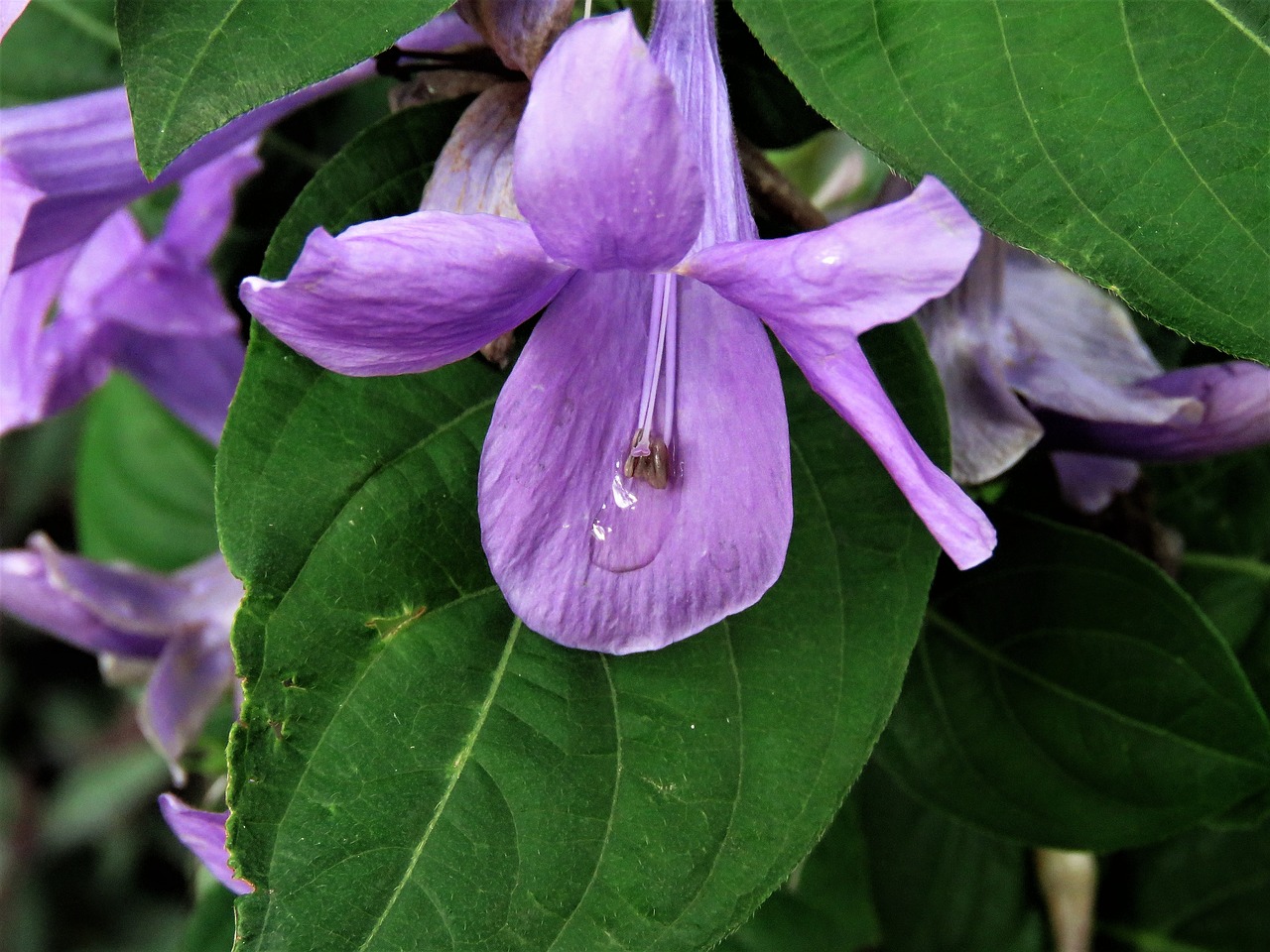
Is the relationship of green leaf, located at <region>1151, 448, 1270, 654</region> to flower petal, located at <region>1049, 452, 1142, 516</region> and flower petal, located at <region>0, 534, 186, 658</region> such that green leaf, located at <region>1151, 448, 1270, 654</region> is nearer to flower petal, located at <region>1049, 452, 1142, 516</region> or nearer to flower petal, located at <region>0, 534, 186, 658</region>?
flower petal, located at <region>1049, 452, 1142, 516</region>

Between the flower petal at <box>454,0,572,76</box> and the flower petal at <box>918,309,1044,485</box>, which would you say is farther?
the flower petal at <box>918,309,1044,485</box>

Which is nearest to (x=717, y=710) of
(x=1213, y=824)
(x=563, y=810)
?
(x=563, y=810)

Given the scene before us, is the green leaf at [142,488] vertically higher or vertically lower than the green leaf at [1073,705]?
lower

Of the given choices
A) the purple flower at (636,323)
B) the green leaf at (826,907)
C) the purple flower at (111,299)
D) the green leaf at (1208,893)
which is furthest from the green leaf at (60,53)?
the green leaf at (1208,893)

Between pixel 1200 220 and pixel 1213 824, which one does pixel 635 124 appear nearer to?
pixel 1200 220

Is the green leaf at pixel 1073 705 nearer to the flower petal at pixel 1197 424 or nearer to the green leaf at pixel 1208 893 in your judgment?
the flower petal at pixel 1197 424

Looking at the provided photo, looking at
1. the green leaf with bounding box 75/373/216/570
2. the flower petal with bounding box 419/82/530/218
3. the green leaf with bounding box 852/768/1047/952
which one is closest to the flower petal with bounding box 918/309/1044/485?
the flower petal with bounding box 419/82/530/218

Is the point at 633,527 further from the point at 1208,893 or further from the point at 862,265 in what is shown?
the point at 1208,893
